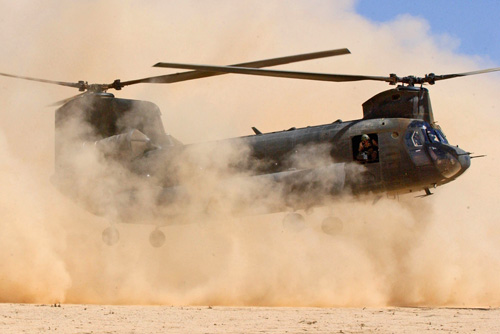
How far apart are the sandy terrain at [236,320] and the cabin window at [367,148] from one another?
9.42 ft

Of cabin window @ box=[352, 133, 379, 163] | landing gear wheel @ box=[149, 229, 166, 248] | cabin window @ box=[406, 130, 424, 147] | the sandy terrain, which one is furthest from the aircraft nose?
landing gear wheel @ box=[149, 229, 166, 248]

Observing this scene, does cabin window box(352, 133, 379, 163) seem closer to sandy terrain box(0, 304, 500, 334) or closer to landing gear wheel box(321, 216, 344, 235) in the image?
landing gear wheel box(321, 216, 344, 235)

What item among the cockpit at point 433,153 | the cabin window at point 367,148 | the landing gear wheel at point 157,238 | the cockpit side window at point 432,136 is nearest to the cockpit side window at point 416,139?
the cockpit at point 433,153

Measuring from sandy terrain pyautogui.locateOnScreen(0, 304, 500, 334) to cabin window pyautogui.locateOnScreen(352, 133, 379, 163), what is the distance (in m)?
2.87

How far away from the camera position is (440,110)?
26094 millimetres

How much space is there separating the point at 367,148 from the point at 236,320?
4345 millimetres

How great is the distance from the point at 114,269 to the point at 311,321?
8.52 metres

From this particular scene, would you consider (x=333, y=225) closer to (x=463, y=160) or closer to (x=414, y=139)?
(x=414, y=139)

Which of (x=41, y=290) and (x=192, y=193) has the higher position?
(x=192, y=193)

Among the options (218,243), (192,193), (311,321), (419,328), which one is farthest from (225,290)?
(419,328)

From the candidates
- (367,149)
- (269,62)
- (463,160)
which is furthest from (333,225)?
(269,62)

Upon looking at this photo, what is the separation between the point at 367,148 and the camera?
17609mm

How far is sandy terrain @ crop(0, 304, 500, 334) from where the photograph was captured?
14250 mm

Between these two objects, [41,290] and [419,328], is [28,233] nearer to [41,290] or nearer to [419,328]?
[41,290]
